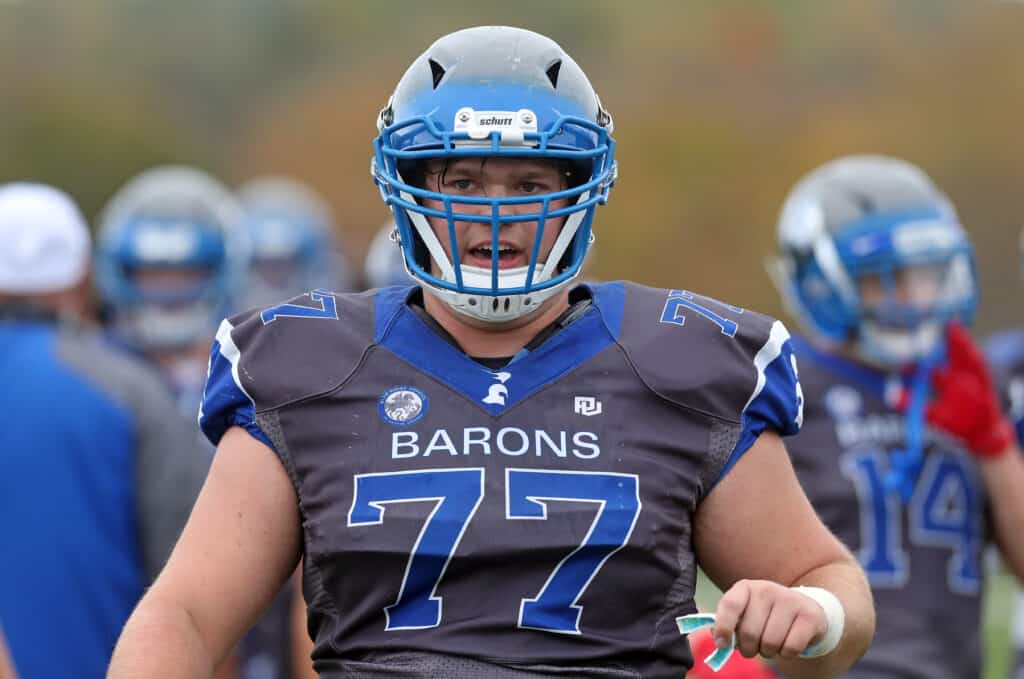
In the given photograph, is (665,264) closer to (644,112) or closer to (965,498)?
(644,112)

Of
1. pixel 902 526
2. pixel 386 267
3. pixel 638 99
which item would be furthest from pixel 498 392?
pixel 638 99

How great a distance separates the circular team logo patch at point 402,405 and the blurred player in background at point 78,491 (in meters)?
2.20

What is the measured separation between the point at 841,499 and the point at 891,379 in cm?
44

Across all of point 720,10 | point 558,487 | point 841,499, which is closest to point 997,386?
point 841,499

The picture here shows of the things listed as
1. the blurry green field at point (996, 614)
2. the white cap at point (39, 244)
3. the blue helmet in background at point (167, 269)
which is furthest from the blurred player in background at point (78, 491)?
the blurry green field at point (996, 614)

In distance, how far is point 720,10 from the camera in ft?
107

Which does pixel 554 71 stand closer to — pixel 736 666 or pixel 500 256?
pixel 500 256

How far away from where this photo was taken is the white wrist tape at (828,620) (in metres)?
2.99

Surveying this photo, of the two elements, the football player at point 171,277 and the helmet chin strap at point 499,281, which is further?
the football player at point 171,277

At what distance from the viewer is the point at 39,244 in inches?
226

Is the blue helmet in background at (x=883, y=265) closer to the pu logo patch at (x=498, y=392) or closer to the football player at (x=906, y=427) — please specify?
the football player at (x=906, y=427)

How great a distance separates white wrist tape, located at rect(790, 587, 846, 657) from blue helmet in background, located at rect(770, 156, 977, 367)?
212 cm

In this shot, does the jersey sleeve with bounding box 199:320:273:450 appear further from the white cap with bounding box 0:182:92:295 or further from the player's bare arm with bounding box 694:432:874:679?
the white cap with bounding box 0:182:92:295

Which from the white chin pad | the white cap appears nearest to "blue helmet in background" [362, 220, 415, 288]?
the white cap
